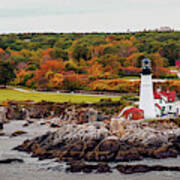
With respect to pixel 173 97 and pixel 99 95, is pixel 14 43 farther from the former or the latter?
pixel 173 97

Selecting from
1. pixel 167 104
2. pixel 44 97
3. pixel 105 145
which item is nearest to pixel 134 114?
pixel 167 104

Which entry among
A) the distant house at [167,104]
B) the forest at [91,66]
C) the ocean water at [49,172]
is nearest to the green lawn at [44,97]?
the forest at [91,66]

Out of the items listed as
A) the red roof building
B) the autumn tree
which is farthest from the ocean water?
the autumn tree

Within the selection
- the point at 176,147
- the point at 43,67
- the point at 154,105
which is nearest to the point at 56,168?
the point at 176,147

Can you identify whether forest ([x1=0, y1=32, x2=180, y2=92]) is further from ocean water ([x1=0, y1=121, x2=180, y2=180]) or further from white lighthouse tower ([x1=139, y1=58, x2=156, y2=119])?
ocean water ([x1=0, y1=121, x2=180, y2=180])

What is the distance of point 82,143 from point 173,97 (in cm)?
1855

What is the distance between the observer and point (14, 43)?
455 feet

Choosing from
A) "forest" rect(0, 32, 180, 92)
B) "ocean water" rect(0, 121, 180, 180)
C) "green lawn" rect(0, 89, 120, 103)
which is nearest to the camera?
"ocean water" rect(0, 121, 180, 180)

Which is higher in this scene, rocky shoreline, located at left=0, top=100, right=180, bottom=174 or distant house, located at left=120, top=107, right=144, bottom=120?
distant house, located at left=120, top=107, right=144, bottom=120

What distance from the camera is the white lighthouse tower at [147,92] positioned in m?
49.2

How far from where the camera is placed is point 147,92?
49.2 meters

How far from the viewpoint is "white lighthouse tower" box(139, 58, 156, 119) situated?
49.2 meters

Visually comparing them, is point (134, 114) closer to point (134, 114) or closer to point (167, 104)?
point (134, 114)

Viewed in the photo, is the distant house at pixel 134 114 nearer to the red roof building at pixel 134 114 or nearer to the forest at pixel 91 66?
the red roof building at pixel 134 114
